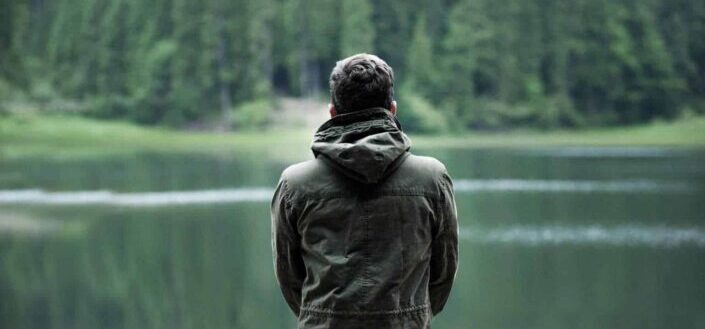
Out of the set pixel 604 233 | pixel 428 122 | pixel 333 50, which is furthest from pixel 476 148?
pixel 604 233

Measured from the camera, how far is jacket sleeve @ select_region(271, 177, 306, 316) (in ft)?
6.08

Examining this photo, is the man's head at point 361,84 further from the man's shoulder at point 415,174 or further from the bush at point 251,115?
the bush at point 251,115

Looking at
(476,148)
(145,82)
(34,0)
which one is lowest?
(476,148)

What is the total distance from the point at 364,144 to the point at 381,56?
111 ft

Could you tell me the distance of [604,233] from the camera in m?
15.5

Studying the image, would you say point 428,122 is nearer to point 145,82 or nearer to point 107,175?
point 145,82

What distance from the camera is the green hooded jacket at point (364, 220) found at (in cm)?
182

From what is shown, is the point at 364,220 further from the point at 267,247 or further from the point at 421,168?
the point at 267,247

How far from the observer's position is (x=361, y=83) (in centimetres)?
184

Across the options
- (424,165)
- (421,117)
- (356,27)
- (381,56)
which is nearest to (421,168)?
(424,165)

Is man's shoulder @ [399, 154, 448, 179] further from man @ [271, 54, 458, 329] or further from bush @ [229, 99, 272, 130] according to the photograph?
bush @ [229, 99, 272, 130]

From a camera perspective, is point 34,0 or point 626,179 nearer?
point 626,179

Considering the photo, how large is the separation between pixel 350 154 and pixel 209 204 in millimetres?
18140

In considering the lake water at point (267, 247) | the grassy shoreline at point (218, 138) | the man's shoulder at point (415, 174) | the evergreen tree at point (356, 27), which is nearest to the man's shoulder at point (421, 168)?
the man's shoulder at point (415, 174)
